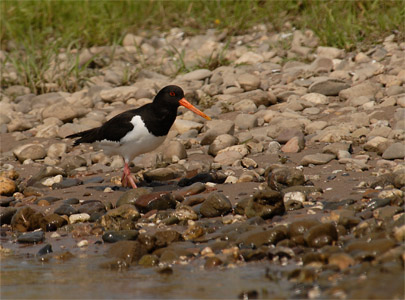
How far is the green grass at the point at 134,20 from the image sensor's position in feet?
37.7

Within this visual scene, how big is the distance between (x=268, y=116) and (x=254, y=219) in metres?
3.43

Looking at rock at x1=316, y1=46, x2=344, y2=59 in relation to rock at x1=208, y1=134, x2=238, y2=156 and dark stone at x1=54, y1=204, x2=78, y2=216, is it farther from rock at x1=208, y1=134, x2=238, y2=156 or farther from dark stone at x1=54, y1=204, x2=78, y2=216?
dark stone at x1=54, y1=204, x2=78, y2=216

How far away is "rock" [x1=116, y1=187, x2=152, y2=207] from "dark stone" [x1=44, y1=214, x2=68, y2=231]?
57cm

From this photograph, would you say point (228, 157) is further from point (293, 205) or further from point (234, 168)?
point (293, 205)

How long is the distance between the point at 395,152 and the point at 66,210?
10.8 feet

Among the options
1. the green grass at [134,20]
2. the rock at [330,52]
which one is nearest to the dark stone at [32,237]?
the green grass at [134,20]

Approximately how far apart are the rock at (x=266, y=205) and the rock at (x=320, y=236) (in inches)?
28.0

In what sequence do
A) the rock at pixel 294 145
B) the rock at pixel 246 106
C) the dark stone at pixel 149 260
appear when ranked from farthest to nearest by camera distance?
the rock at pixel 246 106 < the rock at pixel 294 145 < the dark stone at pixel 149 260

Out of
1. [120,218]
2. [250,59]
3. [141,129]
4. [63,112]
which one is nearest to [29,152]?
[63,112]

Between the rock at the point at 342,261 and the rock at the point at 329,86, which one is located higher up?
the rock at the point at 342,261

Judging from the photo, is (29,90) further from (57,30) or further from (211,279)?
(211,279)

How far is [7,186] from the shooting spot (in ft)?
24.7

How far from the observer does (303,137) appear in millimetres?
8242

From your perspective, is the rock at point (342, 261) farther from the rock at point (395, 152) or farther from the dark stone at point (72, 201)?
the dark stone at point (72, 201)
